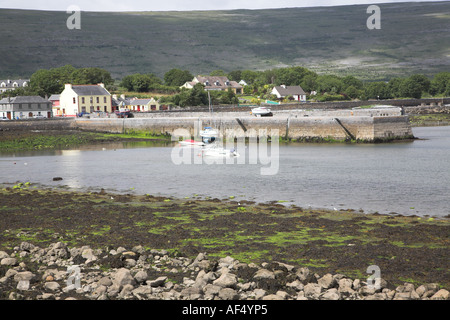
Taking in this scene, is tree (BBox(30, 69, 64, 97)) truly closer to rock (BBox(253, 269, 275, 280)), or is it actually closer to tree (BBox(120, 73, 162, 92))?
tree (BBox(120, 73, 162, 92))

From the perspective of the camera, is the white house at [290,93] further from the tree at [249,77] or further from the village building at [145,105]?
the tree at [249,77]

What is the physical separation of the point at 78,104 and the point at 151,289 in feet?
232

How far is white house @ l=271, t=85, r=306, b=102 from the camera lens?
114 meters

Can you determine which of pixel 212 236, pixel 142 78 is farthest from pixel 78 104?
pixel 212 236

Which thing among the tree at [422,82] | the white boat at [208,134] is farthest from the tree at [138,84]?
the white boat at [208,134]

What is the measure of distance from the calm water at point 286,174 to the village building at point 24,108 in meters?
29.2

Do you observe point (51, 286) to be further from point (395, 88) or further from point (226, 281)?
point (395, 88)

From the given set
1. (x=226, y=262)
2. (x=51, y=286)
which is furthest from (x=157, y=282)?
(x=51, y=286)

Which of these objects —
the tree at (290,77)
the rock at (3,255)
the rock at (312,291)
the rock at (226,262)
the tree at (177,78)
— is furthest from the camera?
the tree at (290,77)

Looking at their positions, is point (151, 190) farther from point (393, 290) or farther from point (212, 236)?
point (393, 290)

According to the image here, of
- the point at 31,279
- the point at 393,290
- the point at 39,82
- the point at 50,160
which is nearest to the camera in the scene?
the point at 393,290

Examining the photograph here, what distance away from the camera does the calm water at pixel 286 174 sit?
25125mm

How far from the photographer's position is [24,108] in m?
76.0

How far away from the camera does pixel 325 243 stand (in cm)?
1664
